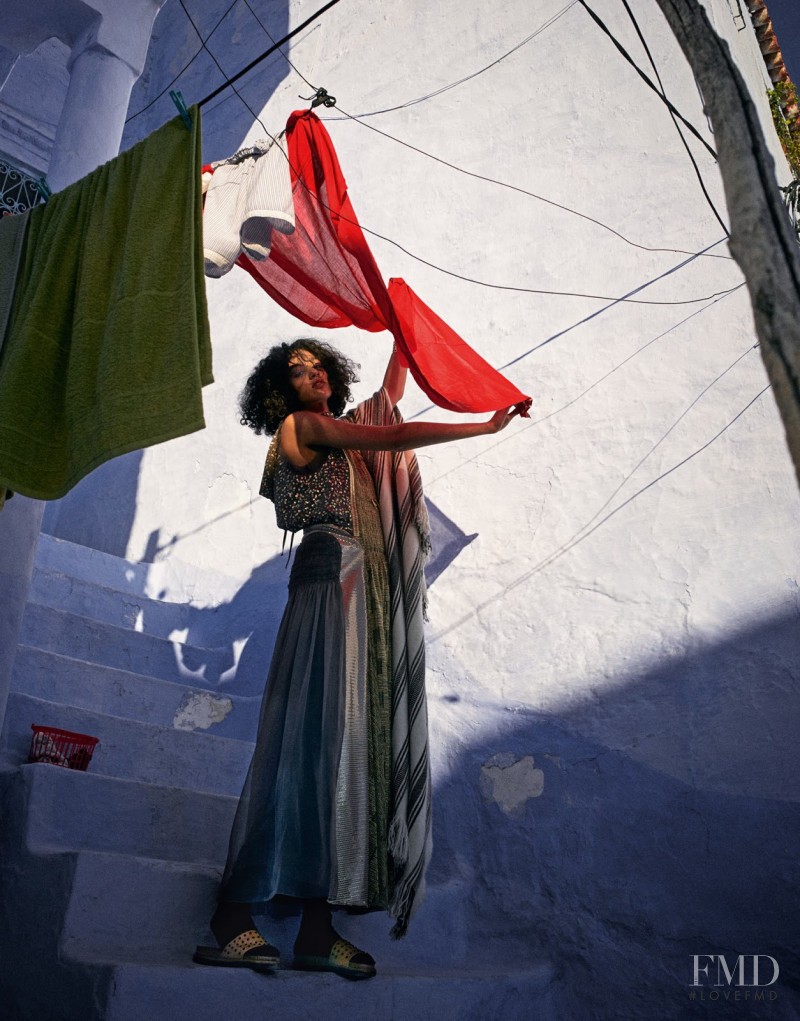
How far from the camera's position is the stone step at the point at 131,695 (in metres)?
3.65

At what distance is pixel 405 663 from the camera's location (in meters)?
3.01

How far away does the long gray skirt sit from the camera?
8.42ft

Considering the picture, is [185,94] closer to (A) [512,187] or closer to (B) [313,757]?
(A) [512,187]

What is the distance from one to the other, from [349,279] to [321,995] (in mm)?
2295

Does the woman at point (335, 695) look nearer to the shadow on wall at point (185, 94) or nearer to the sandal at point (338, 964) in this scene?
the sandal at point (338, 964)

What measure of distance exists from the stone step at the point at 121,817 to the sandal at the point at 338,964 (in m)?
0.62

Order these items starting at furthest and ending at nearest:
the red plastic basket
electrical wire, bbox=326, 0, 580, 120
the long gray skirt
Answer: electrical wire, bbox=326, 0, 580, 120 < the red plastic basket < the long gray skirt

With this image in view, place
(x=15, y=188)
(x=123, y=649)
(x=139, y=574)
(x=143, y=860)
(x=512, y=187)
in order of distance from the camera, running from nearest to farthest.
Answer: (x=143, y=860) → (x=123, y=649) → (x=512, y=187) → (x=139, y=574) → (x=15, y=188)

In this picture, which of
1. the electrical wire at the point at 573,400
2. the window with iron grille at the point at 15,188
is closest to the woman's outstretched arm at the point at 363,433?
the electrical wire at the point at 573,400

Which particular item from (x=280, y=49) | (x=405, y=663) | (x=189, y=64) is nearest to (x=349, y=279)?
(x=405, y=663)

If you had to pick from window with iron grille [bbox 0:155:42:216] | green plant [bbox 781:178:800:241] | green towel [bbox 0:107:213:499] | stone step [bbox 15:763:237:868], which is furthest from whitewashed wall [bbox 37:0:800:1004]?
window with iron grille [bbox 0:155:42:216]

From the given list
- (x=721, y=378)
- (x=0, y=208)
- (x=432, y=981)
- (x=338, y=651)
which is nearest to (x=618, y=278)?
(x=721, y=378)

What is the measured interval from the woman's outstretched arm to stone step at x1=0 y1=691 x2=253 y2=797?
4.26 feet

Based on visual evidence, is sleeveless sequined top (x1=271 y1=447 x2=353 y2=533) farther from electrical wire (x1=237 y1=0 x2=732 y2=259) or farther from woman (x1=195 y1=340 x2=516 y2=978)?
electrical wire (x1=237 y1=0 x2=732 y2=259)
